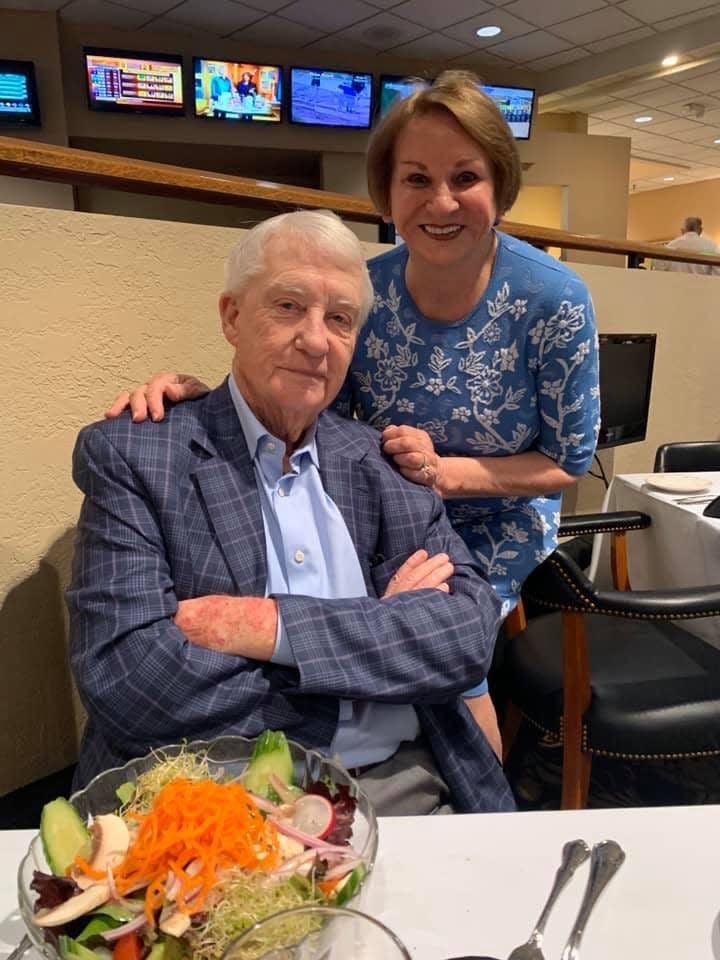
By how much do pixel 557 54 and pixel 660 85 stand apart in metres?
1.24

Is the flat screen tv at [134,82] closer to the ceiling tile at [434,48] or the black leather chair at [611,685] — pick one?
the ceiling tile at [434,48]

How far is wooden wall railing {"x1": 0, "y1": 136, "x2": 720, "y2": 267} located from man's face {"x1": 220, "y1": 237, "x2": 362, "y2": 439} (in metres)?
0.47

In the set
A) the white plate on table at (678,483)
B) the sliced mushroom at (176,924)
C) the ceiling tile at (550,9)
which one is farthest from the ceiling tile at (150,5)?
the sliced mushroom at (176,924)

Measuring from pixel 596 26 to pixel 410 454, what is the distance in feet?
20.3

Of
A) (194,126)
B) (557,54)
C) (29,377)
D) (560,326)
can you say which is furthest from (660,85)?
(29,377)

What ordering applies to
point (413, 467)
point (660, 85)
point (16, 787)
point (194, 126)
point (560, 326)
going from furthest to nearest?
point (660, 85) < point (194, 126) < point (16, 787) < point (560, 326) < point (413, 467)

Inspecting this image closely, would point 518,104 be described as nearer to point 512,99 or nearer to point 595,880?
point 512,99

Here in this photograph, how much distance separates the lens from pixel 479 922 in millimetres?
669

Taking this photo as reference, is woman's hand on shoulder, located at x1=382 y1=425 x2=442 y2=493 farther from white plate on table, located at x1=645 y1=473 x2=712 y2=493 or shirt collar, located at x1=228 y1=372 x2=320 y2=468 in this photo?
white plate on table, located at x1=645 y1=473 x2=712 y2=493

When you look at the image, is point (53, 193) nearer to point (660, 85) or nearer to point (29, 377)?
point (29, 377)

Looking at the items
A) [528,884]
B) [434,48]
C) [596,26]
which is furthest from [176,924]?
[434,48]

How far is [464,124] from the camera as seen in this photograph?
1.40 m

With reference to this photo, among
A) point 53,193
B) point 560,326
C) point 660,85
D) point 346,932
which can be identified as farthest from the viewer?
point 660,85

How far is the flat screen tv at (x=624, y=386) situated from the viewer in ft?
10.5
